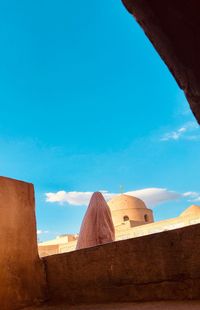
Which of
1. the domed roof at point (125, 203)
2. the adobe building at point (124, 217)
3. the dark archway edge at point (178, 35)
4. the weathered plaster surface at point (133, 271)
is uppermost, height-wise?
the domed roof at point (125, 203)

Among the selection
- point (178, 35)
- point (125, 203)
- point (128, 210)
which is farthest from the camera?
point (125, 203)

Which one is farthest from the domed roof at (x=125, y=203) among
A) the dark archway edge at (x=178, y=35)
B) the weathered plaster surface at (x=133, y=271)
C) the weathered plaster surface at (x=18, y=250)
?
the dark archway edge at (x=178, y=35)

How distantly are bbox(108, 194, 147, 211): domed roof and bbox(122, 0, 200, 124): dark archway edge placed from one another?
26.9 metres

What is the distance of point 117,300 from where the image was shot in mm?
2123

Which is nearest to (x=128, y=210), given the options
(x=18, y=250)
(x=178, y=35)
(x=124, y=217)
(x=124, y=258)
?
(x=124, y=217)

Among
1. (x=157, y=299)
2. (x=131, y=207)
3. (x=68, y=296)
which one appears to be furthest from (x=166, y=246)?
(x=131, y=207)

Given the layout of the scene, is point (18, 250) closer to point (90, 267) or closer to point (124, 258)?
point (90, 267)

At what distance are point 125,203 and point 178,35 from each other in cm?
2731

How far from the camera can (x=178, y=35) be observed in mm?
1259

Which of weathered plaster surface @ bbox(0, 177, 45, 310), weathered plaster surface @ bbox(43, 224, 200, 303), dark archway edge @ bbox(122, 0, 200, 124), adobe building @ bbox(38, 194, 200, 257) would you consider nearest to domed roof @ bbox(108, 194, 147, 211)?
adobe building @ bbox(38, 194, 200, 257)

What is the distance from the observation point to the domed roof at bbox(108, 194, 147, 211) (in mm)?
27859

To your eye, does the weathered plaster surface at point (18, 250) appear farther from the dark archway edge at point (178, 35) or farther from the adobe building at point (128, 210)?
the adobe building at point (128, 210)

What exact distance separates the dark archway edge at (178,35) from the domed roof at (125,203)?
26865mm

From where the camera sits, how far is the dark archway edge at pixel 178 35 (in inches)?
46.7
